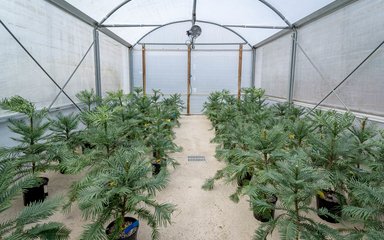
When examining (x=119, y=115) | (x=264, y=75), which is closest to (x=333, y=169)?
(x=119, y=115)

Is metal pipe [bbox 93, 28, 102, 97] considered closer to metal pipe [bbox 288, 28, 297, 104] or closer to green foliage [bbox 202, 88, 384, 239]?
green foliage [bbox 202, 88, 384, 239]

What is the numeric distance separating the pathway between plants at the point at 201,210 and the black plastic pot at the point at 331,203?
2.21ft

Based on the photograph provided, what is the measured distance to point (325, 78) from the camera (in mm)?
4039

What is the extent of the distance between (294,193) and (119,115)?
2.51 metres

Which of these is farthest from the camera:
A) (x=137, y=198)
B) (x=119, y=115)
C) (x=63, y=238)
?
(x=119, y=115)

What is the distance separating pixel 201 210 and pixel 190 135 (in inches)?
127

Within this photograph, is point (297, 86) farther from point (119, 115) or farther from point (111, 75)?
point (111, 75)

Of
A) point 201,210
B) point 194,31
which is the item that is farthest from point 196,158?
point 194,31

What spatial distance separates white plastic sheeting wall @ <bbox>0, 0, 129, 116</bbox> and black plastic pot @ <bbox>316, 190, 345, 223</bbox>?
3.60m

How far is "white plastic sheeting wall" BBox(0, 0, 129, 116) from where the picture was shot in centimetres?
269

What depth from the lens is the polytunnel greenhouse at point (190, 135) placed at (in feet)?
4.67

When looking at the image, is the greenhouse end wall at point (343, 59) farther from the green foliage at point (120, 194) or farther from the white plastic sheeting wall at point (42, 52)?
the white plastic sheeting wall at point (42, 52)

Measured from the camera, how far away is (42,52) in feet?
10.8

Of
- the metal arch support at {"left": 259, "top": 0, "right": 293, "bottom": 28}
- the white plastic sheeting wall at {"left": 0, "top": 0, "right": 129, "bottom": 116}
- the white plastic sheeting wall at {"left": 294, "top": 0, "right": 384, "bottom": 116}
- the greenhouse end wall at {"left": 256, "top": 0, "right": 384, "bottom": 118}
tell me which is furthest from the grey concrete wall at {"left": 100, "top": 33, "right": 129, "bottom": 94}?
the white plastic sheeting wall at {"left": 294, "top": 0, "right": 384, "bottom": 116}
